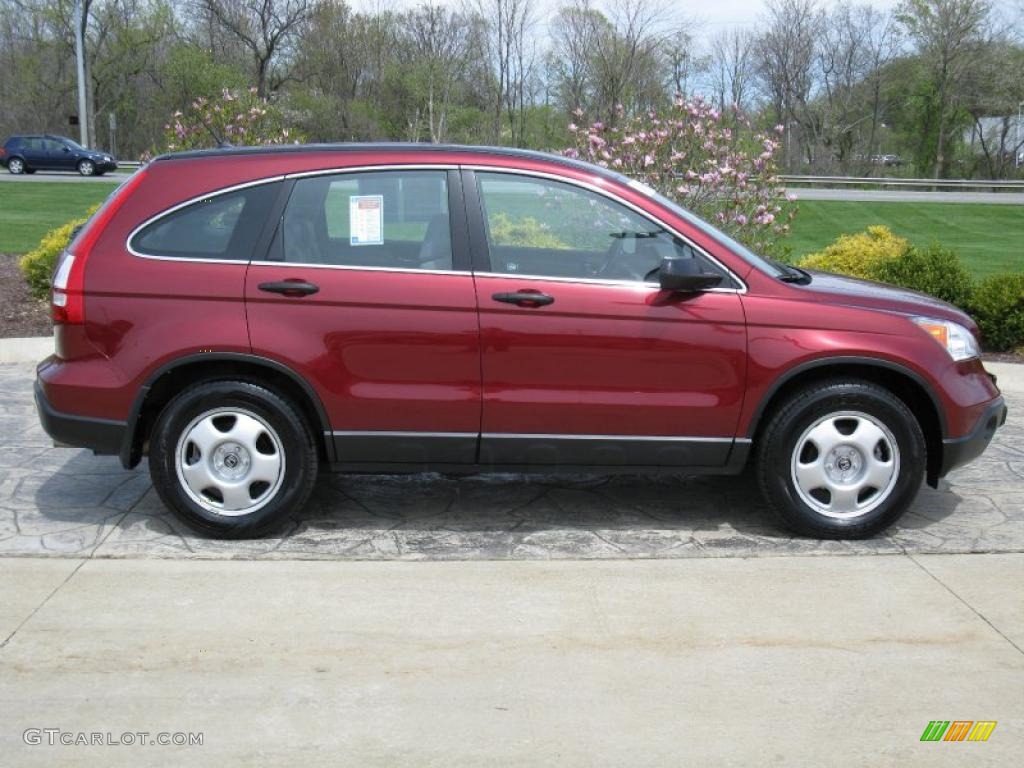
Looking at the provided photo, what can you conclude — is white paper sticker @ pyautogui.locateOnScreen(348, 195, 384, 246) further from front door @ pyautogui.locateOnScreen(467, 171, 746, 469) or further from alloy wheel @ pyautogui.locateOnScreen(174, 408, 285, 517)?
alloy wheel @ pyautogui.locateOnScreen(174, 408, 285, 517)

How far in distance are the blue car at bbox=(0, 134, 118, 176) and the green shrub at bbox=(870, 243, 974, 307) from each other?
30.5 meters

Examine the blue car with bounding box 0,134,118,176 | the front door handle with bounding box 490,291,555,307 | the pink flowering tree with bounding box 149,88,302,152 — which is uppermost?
the blue car with bounding box 0,134,118,176

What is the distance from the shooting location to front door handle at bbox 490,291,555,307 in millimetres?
5059

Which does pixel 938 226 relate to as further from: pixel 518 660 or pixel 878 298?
pixel 518 660

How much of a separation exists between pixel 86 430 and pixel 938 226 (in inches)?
872

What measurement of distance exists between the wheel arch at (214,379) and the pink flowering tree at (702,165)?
6.75 meters

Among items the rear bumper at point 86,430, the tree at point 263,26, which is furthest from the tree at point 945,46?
the rear bumper at point 86,430

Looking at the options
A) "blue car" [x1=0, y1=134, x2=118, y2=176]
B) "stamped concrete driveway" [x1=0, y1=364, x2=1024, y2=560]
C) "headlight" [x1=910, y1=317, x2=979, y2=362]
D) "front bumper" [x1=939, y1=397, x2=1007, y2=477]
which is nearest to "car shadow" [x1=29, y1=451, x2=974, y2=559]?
"stamped concrete driveway" [x1=0, y1=364, x2=1024, y2=560]

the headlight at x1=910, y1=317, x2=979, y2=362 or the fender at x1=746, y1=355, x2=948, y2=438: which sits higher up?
the headlight at x1=910, y1=317, x2=979, y2=362

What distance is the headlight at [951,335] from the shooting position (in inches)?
207

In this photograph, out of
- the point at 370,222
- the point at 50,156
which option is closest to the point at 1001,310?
the point at 370,222

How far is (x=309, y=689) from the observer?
12.5 ft

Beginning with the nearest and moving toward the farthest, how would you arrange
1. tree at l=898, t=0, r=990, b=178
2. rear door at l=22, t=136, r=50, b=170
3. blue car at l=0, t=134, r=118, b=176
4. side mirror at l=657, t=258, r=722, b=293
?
side mirror at l=657, t=258, r=722, b=293
blue car at l=0, t=134, r=118, b=176
rear door at l=22, t=136, r=50, b=170
tree at l=898, t=0, r=990, b=178

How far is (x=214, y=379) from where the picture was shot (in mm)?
5203
